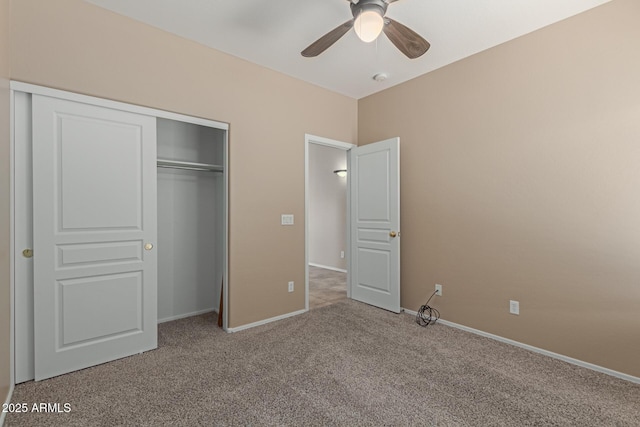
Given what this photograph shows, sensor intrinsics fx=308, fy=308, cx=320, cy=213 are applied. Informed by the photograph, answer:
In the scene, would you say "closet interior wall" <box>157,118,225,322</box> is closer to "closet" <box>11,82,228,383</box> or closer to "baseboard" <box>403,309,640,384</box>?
"closet" <box>11,82,228,383</box>

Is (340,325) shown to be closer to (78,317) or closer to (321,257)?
(78,317)

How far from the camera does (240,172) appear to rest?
3178 mm

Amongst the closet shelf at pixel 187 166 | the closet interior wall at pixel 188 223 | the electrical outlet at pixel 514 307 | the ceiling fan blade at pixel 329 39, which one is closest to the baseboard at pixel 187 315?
the closet interior wall at pixel 188 223

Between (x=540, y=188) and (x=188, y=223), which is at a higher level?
(x=540, y=188)

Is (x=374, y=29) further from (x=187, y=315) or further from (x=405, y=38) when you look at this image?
(x=187, y=315)

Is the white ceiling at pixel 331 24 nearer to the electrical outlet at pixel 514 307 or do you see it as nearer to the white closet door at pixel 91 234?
the white closet door at pixel 91 234

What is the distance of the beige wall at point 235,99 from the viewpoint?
2238 mm

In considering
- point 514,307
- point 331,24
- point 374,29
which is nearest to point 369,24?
point 374,29

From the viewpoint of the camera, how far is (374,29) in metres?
1.87

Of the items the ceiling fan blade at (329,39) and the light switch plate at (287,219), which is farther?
the light switch plate at (287,219)

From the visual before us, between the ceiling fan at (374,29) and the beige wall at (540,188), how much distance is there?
1284mm

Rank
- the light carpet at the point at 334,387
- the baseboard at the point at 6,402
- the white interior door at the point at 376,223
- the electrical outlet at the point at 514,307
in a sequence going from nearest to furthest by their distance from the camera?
1. the baseboard at the point at 6,402
2. the light carpet at the point at 334,387
3. the electrical outlet at the point at 514,307
4. the white interior door at the point at 376,223

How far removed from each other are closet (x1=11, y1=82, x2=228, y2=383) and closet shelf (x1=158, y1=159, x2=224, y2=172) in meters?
0.46

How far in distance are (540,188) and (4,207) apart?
394cm
